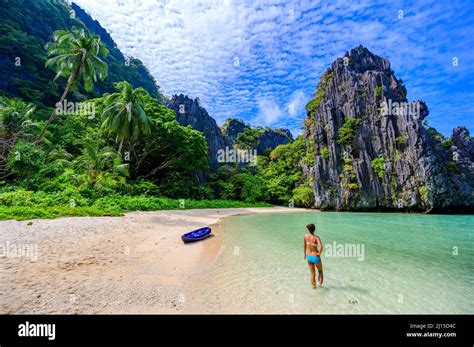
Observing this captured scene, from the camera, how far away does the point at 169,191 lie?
95.3 ft

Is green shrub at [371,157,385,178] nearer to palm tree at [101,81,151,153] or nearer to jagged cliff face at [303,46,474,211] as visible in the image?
jagged cliff face at [303,46,474,211]

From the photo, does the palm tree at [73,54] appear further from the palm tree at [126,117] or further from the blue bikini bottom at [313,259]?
the blue bikini bottom at [313,259]

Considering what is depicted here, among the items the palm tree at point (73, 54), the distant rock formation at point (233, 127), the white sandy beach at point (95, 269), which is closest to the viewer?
the white sandy beach at point (95, 269)

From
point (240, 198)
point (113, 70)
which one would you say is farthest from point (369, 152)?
point (113, 70)

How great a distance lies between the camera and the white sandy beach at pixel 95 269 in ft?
14.0

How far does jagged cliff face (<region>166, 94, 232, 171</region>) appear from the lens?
46875 millimetres

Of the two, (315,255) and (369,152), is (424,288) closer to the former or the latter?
(315,255)

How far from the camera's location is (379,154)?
36.6 metres

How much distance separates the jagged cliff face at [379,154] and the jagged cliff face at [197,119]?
19233mm

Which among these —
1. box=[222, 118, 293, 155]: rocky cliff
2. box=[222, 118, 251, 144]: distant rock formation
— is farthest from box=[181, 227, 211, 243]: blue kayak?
box=[222, 118, 251, 144]: distant rock formation

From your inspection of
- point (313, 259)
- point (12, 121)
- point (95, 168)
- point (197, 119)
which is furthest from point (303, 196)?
point (12, 121)

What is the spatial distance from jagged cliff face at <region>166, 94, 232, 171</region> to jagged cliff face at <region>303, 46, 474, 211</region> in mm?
19233

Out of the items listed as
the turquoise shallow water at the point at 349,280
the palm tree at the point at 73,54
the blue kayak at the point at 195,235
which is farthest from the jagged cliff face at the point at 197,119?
the turquoise shallow water at the point at 349,280
